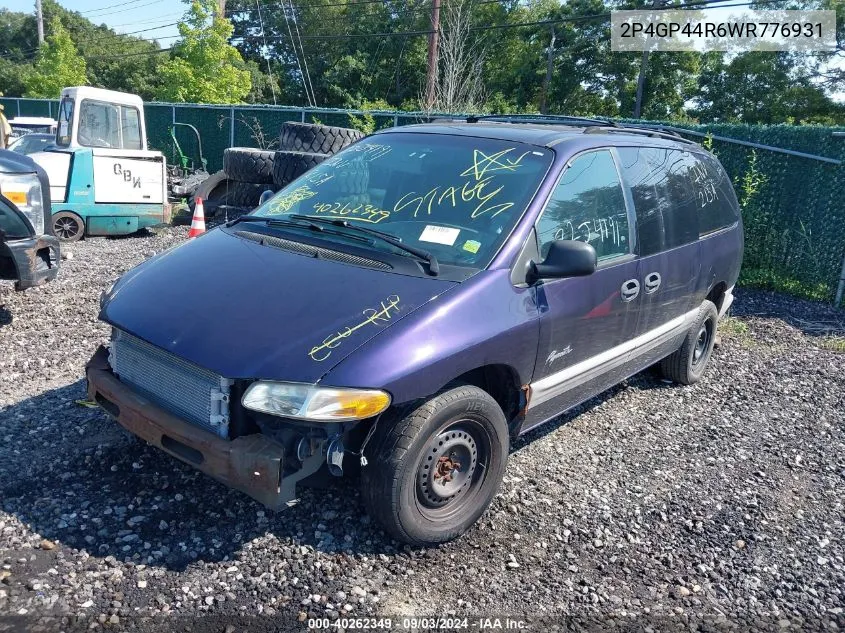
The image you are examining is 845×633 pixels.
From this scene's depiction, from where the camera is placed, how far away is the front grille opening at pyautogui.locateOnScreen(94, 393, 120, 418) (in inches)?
129

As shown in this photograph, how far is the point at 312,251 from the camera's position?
3.52 meters

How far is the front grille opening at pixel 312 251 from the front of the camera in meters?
3.36

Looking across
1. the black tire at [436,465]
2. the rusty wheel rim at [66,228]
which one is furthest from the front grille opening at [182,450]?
the rusty wheel rim at [66,228]

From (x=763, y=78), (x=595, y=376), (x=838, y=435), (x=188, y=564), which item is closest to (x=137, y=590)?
(x=188, y=564)

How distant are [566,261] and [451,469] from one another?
1.13 m

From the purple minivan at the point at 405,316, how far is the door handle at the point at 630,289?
24 millimetres

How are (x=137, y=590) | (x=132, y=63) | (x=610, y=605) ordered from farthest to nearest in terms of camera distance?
(x=132, y=63)
(x=610, y=605)
(x=137, y=590)

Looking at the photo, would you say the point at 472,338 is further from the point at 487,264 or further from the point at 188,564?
the point at 188,564

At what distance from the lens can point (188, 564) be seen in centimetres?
300

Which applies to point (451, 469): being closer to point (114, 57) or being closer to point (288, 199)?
point (288, 199)

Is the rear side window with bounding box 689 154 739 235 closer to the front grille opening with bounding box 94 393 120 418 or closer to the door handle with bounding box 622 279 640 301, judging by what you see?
the door handle with bounding box 622 279 640 301

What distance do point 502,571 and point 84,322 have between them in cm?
454

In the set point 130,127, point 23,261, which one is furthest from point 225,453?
point 130,127

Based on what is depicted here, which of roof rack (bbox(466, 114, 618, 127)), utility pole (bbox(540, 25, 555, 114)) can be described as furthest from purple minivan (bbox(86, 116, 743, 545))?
utility pole (bbox(540, 25, 555, 114))
